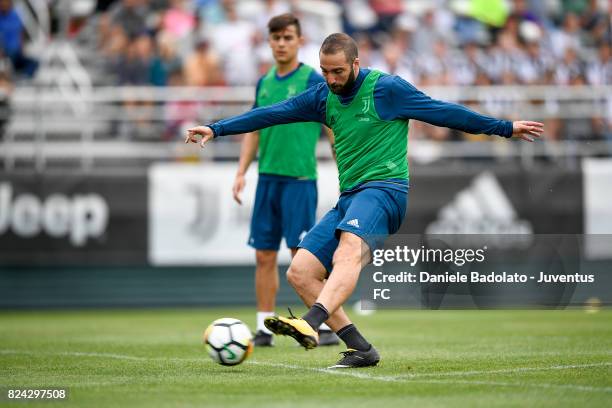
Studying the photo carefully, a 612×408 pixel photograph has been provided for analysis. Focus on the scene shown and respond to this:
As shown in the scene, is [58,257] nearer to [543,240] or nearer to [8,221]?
[8,221]

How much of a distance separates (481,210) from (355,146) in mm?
9224

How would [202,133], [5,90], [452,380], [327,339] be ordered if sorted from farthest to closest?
1. [5,90]
2. [327,339]
3. [202,133]
4. [452,380]

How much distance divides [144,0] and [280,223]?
1110 centimetres

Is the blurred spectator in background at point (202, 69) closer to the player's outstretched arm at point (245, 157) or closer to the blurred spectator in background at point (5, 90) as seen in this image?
the blurred spectator in background at point (5, 90)

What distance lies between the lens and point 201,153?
689 inches

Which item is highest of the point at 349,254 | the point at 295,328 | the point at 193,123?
the point at 193,123

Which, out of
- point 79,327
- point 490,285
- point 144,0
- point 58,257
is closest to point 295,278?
point 490,285

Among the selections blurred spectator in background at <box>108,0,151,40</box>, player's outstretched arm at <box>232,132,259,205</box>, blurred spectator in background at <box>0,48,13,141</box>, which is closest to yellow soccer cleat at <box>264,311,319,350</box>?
player's outstretched arm at <box>232,132,259,205</box>

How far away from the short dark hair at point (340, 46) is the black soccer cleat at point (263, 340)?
11.7ft

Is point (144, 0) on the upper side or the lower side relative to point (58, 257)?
upper

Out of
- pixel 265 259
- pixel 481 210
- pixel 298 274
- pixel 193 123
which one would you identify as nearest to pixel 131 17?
pixel 193 123

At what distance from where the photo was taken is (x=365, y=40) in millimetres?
20406

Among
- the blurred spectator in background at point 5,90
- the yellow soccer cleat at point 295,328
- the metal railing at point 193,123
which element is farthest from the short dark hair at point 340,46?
the blurred spectator in background at point 5,90

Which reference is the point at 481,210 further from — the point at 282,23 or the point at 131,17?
the point at 131,17
